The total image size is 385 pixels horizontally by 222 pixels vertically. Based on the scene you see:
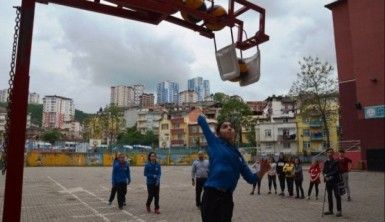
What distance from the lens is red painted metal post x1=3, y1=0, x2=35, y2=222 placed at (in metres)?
5.26

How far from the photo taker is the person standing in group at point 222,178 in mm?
4637

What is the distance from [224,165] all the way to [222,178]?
0.14m

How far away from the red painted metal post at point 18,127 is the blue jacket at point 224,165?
2.27 meters

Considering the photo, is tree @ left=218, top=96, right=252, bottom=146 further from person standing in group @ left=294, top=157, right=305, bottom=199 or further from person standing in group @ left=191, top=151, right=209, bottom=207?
person standing in group @ left=191, top=151, right=209, bottom=207

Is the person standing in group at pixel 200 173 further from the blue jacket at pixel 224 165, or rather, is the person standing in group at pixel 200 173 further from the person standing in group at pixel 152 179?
the blue jacket at pixel 224 165

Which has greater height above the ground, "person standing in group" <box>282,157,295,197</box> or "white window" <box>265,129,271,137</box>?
"white window" <box>265,129,271,137</box>

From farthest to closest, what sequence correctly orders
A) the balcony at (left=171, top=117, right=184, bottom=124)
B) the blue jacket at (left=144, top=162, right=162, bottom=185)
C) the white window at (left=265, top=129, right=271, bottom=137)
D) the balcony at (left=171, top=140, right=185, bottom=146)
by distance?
1. the balcony at (left=171, top=117, right=184, bottom=124)
2. the balcony at (left=171, top=140, right=185, bottom=146)
3. the white window at (left=265, top=129, right=271, bottom=137)
4. the blue jacket at (left=144, top=162, right=162, bottom=185)

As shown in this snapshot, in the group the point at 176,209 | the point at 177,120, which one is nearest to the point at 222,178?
the point at 176,209

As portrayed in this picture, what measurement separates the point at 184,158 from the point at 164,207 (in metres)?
55.2

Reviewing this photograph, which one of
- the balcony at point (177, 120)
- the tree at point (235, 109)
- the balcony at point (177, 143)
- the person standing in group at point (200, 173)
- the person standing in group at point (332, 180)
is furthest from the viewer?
the balcony at point (177, 120)

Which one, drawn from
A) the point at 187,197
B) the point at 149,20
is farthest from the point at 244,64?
the point at 187,197

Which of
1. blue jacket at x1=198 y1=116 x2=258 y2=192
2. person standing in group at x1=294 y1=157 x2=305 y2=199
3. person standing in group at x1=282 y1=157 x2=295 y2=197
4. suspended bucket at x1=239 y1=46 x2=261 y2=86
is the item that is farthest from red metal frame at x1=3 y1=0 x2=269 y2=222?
person standing in group at x1=282 y1=157 x2=295 y2=197

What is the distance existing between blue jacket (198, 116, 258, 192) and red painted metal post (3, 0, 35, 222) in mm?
2269

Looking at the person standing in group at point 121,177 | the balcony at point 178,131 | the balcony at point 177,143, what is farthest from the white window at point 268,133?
the person standing in group at point 121,177
